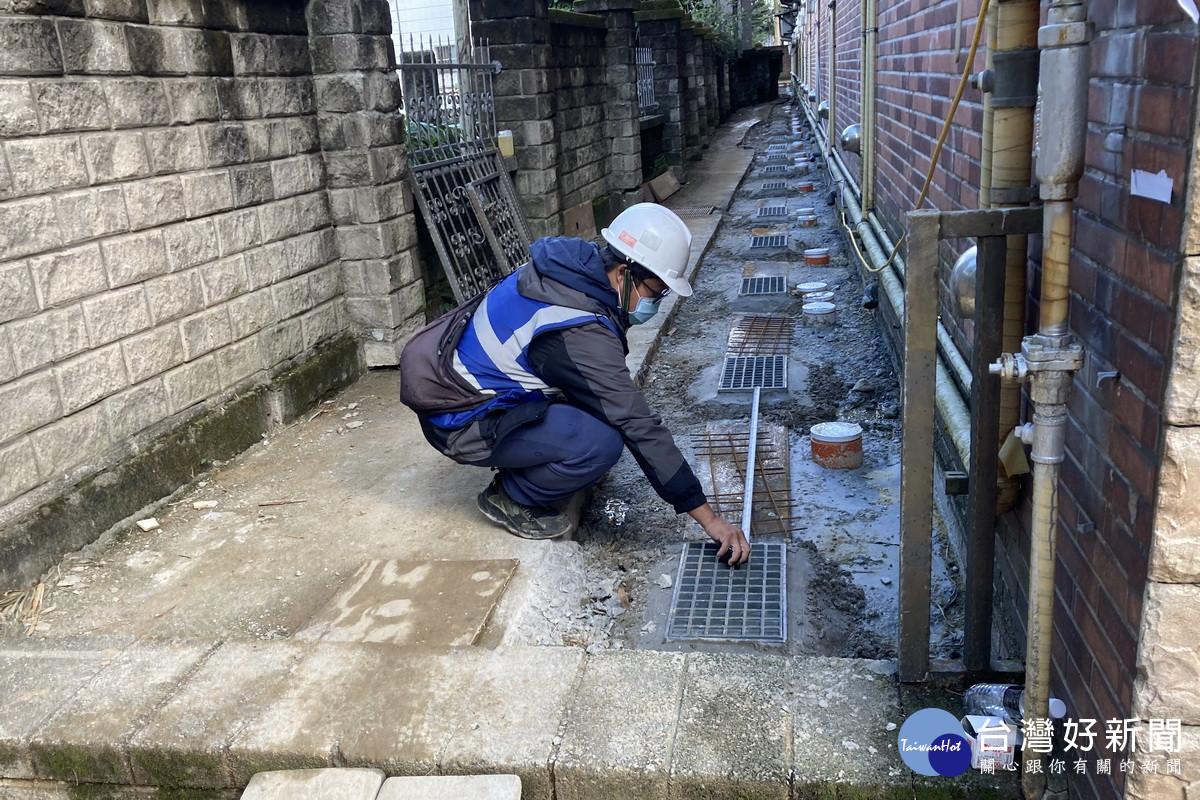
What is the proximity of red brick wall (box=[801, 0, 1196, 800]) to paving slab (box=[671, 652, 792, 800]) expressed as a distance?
25.6 inches

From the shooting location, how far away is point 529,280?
3439 mm

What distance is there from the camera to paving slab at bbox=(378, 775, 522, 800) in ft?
7.50

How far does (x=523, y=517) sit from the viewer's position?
12.3 ft

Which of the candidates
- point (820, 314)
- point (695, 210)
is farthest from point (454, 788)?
point (695, 210)

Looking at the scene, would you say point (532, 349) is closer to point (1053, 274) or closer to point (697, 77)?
point (1053, 274)

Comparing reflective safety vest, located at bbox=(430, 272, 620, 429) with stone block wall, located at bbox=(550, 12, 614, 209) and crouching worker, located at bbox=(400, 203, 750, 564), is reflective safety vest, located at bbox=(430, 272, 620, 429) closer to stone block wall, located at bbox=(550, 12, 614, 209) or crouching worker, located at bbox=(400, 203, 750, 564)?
crouching worker, located at bbox=(400, 203, 750, 564)

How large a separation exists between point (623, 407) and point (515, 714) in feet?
3.77

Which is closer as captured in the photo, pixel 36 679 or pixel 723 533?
pixel 36 679

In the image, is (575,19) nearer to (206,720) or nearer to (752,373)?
(752,373)

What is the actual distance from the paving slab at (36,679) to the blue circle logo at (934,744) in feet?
7.44

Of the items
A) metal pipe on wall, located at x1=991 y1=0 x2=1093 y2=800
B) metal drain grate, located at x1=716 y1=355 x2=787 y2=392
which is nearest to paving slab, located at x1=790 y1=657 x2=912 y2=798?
metal pipe on wall, located at x1=991 y1=0 x2=1093 y2=800

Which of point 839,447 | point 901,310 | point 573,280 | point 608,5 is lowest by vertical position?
point 839,447

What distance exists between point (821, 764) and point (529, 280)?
1936 mm

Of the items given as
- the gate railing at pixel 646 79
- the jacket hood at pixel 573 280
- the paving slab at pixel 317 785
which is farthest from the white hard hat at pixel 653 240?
the gate railing at pixel 646 79
